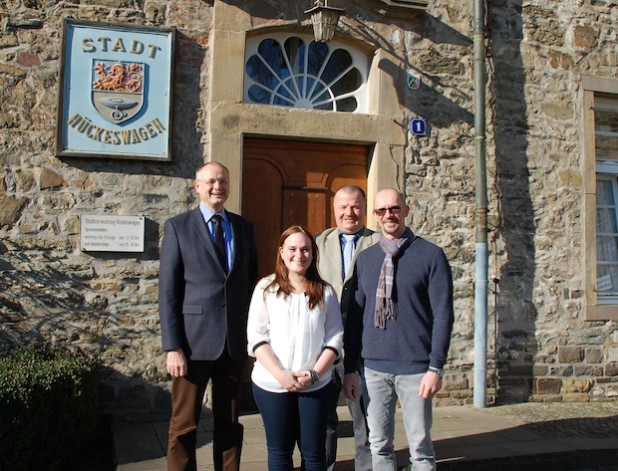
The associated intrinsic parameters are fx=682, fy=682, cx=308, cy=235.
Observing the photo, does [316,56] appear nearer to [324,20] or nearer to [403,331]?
[324,20]

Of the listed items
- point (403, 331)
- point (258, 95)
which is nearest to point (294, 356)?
point (403, 331)

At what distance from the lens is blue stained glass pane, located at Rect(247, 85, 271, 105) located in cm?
632

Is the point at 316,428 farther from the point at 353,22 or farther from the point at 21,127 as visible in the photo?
the point at 353,22

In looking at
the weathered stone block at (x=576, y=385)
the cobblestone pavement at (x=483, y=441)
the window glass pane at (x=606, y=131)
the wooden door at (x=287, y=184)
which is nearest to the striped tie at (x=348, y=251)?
the cobblestone pavement at (x=483, y=441)

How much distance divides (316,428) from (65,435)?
2054 millimetres

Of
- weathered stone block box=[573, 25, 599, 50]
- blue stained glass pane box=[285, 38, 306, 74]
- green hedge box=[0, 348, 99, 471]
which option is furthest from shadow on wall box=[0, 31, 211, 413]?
weathered stone block box=[573, 25, 599, 50]

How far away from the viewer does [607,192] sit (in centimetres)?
739

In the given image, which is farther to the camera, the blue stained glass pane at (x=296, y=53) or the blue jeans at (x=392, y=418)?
the blue stained glass pane at (x=296, y=53)

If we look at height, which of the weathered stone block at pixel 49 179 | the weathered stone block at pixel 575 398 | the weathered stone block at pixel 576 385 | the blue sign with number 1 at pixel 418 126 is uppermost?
the blue sign with number 1 at pixel 418 126

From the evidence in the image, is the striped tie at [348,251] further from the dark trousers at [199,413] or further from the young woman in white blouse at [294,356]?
the dark trousers at [199,413]

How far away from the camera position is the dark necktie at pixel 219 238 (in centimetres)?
381

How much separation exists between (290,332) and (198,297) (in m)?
0.66

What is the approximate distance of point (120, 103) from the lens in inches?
227

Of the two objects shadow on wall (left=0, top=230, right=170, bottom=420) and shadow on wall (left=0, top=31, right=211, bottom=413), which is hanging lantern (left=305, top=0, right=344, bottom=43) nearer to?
shadow on wall (left=0, top=31, right=211, bottom=413)
